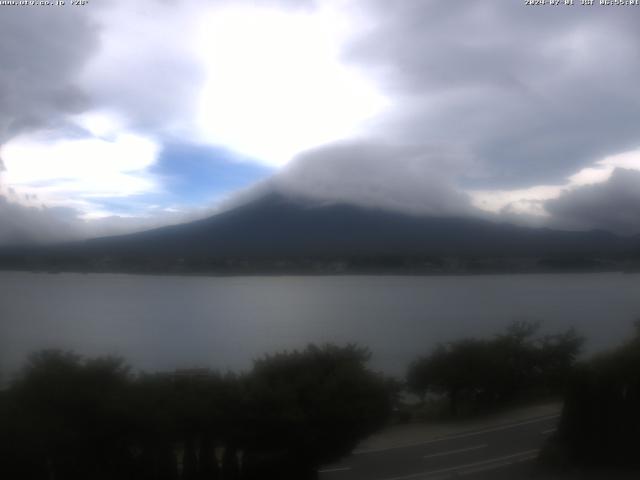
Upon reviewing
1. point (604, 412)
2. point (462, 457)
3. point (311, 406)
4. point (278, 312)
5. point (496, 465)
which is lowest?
point (496, 465)

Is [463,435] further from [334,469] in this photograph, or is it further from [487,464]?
[334,469]

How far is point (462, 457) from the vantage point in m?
5.04

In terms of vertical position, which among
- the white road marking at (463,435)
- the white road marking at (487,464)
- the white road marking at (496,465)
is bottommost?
the white road marking at (496,465)

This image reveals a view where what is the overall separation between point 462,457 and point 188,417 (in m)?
2.18

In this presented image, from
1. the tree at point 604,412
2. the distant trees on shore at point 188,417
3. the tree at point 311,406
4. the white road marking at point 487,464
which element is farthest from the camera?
the tree at point 604,412

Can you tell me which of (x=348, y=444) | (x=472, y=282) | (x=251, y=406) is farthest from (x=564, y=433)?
(x=251, y=406)

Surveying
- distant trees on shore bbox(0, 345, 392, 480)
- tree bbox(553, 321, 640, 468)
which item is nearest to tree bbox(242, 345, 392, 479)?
distant trees on shore bbox(0, 345, 392, 480)

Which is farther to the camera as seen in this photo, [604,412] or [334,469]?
[604,412]

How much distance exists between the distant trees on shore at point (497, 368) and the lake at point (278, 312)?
10 centimetres

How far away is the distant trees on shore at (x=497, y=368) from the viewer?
5098 millimetres

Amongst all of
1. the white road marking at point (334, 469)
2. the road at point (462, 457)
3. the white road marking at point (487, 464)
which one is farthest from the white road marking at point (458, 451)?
the white road marking at point (334, 469)

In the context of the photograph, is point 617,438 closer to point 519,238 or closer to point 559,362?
point 559,362

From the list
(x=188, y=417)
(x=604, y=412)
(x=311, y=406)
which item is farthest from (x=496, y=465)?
(x=188, y=417)

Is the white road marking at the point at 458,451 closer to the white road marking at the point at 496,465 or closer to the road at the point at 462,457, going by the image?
the road at the point at 462,457
